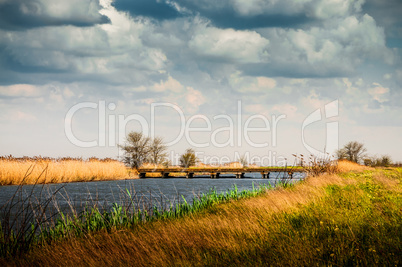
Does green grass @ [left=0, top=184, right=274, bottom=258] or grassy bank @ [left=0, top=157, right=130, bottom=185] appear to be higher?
green grass @ [left=0, top=184, right=274, bottom=258]

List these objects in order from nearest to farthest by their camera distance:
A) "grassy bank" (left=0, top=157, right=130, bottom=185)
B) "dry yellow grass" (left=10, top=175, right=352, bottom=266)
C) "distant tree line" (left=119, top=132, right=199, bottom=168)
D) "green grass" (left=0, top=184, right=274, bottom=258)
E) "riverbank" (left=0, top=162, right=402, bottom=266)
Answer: "riverbank" (left=0, top=162, right=402, bottom=266)
"dry yellow grass" (left=10, top=175, right=352, bottom=266)
"green grass" (left=0, top=184, right=274, bottom=258)
"grassy bank" (left=0, top=157, right=130, bottom=185)
"distant tree line" (left=119, top=132, right=199, bottom=168)

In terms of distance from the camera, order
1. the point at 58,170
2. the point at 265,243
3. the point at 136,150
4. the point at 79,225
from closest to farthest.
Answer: the point at 265,243 → the point at 79,225 → the point at 58,170 → the point at 136,150

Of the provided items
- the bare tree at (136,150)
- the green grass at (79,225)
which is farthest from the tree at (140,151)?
the green grass at (79,225)

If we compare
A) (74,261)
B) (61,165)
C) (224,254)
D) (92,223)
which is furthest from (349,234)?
(61,165)

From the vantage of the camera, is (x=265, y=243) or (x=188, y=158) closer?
(x=265, y=243)

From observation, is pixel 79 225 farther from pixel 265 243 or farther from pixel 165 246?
pixel 265 243

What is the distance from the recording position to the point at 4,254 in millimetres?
6020

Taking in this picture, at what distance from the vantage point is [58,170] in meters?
30.6

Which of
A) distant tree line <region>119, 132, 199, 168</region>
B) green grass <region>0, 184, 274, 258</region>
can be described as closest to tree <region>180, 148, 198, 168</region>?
distant tree line <region>119, 132, 199, 168</region>

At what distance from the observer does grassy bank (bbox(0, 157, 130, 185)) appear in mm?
26305

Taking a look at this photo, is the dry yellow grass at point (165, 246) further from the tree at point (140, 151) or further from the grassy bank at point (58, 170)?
the tree at point (140, 151)

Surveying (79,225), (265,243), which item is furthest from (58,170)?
(265,243)

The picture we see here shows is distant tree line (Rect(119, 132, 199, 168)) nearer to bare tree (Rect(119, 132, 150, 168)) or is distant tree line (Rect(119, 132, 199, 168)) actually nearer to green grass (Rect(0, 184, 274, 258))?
bare tree (Rect(119, 132, 150, 168))

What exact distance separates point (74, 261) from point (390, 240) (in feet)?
14.7
